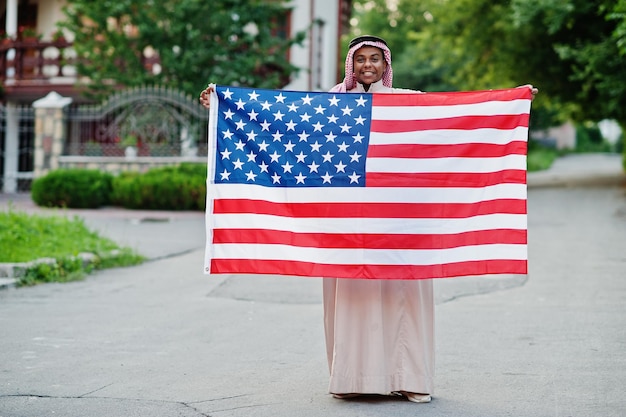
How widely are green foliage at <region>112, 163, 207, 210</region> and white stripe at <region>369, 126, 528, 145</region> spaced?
52.9 feet

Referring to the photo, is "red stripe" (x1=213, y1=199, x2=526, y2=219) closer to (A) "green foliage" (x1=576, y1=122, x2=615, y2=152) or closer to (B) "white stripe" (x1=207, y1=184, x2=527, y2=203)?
(B) "white stripe" (x1=207, y1=184, x2=527, y2=203)

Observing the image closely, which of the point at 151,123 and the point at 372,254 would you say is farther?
the point at 151,123

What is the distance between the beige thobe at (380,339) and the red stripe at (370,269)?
67 mm

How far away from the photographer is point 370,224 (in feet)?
19.5

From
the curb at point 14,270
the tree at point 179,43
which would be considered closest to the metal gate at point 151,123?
the tree at point 179,43

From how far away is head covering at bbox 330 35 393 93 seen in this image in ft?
19.4

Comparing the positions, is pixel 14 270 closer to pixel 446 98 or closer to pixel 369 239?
pixel 369 239

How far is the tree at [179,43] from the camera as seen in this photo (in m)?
25.4

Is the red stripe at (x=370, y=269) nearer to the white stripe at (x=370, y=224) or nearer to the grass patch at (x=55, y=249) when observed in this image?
the white stripe at (x=370, y=224)

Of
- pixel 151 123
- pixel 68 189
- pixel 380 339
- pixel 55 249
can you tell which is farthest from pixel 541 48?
pixel 380 339

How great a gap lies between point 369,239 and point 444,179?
1.96ft

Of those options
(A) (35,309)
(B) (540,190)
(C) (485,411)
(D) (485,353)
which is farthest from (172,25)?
(C) (485,411)

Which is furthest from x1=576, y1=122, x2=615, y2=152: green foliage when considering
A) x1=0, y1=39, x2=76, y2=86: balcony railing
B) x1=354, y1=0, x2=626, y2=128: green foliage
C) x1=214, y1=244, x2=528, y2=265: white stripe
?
x1=214, y1=244, x2=528, y2=265: white stripe

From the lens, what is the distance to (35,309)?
→ 30.8 ft
